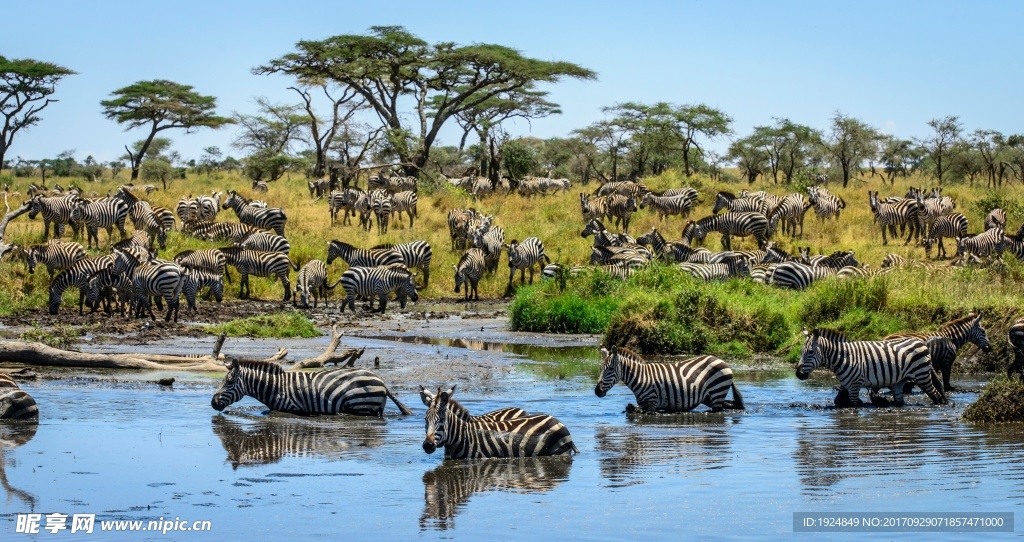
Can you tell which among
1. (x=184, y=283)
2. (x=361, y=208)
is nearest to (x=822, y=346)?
(x=184, y=283)

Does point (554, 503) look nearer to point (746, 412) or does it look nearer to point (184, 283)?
point (746, 412)

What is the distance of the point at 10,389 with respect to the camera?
35.4 feet

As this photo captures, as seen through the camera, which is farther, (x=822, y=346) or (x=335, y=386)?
(x=822, y=346)

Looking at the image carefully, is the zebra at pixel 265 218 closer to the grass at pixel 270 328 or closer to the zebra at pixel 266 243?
the zebra at pixel 266 243

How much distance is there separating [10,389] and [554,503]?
5.43 metres

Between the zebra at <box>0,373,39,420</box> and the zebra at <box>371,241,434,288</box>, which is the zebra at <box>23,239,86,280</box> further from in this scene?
the zebra at <box>0,373,39,420</box>

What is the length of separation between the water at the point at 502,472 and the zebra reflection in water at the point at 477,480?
2cm

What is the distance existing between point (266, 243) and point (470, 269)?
4427 millimetres

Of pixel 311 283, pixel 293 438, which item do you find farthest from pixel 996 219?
pixel 293 438

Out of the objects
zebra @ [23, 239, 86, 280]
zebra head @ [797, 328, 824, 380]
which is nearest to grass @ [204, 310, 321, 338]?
zebra @ [23, 239, 86, 280]

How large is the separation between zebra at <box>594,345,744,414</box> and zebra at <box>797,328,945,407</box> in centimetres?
88

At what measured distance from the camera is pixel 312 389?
1135 cm

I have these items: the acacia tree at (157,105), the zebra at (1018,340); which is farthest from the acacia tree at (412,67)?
the zebra at (1018,340)

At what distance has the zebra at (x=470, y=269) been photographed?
25703mm
